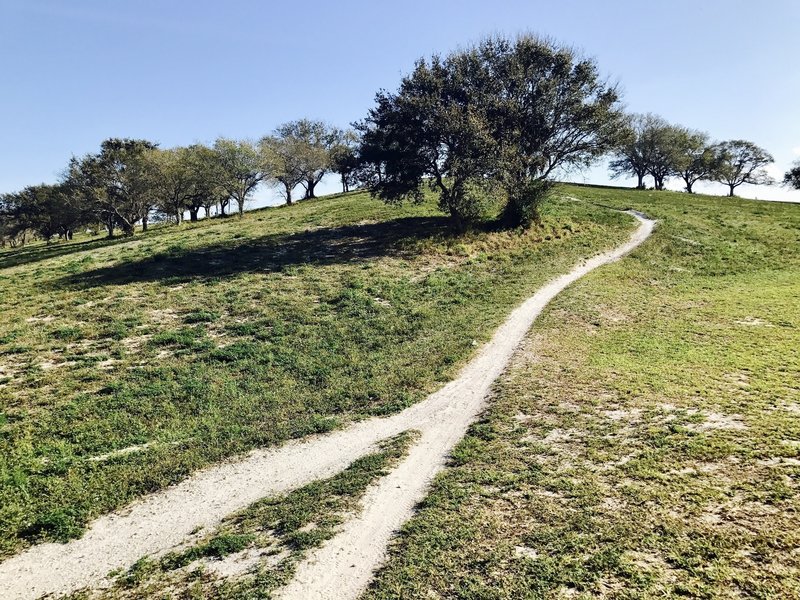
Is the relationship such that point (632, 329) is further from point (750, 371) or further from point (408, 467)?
point (408, 467)

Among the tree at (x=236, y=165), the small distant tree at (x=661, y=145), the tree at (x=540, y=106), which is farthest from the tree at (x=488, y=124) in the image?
the small distant tree at (x=661, y=145)

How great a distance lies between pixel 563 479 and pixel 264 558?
6820mm

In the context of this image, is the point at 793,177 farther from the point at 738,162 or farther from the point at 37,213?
the point at 37,213

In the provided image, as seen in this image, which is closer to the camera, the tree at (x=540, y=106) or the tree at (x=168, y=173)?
the tree at (x=540, y=106)

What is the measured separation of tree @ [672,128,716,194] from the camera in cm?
8762

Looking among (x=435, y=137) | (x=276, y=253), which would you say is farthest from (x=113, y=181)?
(x=435, y=137)

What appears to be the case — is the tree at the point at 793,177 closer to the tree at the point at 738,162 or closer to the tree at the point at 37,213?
the tree at the point at 738,162

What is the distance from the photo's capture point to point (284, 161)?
7250 cm

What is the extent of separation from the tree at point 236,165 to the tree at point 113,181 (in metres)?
9.75

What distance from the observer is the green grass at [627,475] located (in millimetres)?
7691

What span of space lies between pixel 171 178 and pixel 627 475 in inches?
2467

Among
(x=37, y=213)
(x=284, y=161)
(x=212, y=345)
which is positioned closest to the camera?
(x=212, y=345)

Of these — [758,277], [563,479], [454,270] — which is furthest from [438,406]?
[758,277]

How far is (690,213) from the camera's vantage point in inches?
2078
